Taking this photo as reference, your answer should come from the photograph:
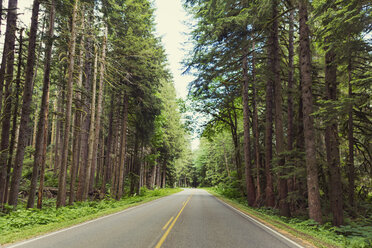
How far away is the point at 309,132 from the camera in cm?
976

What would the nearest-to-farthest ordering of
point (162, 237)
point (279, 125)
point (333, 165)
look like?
point (162, 237)
point (333, 165)
point (279, 125)

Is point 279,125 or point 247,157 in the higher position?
point 279,125

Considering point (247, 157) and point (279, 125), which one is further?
point (247, 157)

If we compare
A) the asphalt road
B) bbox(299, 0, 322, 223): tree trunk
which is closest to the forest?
bbox(299, 0, 322, 223): tree trunk

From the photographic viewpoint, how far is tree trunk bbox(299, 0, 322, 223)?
30.8ft

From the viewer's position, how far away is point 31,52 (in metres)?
10.9

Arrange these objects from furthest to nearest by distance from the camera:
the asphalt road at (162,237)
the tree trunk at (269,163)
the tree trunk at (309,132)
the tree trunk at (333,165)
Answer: the tree trunk at (269,163) → the tree trunk at (333,165) → the tree trunk at (309,132) → the asphalt road at (162,237)

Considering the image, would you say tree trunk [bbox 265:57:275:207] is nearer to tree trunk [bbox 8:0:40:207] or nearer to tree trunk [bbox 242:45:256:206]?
tree trunk [bbox 242:45:256:206]

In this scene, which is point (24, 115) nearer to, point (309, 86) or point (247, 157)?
point (309, 86)

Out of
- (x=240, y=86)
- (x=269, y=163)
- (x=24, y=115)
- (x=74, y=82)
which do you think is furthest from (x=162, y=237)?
(x=240, y=86)

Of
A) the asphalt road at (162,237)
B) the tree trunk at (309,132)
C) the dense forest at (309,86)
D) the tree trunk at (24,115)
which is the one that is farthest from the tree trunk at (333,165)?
the tree trunk at (24,115)

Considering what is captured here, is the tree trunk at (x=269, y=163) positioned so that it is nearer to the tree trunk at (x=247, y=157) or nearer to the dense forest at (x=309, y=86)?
the dense forest at (x=309, y=86)

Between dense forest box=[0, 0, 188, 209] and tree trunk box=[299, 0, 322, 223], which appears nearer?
tree trunk box=[299, 0, 322, 223]

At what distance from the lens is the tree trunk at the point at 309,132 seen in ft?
30.8
